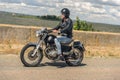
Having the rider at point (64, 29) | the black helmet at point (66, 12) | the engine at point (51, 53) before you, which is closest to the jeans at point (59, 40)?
the rider at point (64, 29)

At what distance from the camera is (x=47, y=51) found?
36.5ft

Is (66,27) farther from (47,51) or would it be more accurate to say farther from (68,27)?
(47,51)

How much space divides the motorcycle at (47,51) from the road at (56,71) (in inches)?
8.1

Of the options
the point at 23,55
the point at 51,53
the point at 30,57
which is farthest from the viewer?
the point at 51,53

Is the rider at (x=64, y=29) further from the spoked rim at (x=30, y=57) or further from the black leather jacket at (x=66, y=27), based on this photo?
the spoked rim at (x=30, y=57)

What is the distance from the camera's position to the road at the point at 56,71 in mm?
9422

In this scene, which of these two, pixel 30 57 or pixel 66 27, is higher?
pixel 66 27

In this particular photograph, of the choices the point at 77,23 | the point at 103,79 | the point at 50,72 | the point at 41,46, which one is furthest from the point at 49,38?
the point at 77,23

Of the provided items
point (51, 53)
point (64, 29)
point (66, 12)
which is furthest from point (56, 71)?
point (66, 12)

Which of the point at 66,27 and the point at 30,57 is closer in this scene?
the point at 30,57

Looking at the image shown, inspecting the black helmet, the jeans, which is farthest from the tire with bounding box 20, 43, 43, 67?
the black helmet

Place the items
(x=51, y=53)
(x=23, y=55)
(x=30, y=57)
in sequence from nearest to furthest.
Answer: (x=23, y=55) < (x=30, y=57) < (x=51, y=53)

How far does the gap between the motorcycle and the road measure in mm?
206

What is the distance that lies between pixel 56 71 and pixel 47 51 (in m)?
0.97
